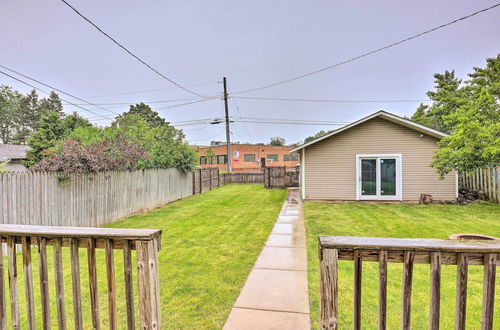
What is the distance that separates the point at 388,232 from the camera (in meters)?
6.27

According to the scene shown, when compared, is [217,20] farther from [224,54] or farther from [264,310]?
[264,310]

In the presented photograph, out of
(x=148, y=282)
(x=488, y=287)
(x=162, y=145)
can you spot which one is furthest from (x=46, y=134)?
(x=488, y=287)

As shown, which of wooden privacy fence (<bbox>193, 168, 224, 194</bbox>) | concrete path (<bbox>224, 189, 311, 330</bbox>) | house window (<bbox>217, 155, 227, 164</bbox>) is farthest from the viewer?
house window (<bbox>217, 155, 227, 164</bbox>)

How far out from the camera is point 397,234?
238 inches

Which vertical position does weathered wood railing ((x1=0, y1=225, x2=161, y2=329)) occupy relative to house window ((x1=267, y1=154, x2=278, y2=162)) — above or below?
below

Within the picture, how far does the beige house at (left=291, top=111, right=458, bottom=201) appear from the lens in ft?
35.9

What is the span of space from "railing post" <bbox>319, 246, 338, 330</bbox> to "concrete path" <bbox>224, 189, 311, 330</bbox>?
1.38 m

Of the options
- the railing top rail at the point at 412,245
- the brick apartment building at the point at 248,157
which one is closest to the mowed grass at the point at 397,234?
the railing top rail at the point at 412,245

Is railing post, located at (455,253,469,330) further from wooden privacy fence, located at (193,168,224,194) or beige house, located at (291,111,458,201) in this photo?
Answer: wooden privacy fence, located at (193,168,224,194)

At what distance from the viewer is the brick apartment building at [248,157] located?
33688mm

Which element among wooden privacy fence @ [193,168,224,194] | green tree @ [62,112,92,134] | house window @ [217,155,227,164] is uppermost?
green tree @ [62,112,92,134]

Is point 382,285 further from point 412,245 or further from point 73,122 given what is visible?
point 73,122

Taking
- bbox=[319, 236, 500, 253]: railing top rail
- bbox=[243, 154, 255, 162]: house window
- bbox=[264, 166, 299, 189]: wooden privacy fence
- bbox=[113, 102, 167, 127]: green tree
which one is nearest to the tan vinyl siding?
bbox=[264, 166, 299, 189]: wooden privacy fence

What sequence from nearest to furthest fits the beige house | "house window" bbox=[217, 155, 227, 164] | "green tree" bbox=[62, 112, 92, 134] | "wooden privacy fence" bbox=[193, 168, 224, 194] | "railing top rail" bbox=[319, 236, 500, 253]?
1. "railing top rail" bbox=[319, 236, 500, 253]
2. the beige house
3. "wooden privacy fence" bbox=[193, 168, 224, 194]
4. "green tree" bbox=[62, 112, 92, 134]
5. "house window" bbox=[217, 155, 227, 164]
